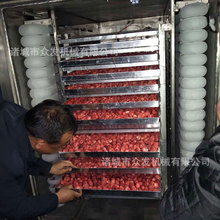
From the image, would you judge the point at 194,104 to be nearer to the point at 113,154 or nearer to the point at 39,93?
the point at 113,154

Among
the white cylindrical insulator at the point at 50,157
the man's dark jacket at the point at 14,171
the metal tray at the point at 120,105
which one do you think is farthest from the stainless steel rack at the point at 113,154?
the man's dark jacket at the point at 14,171

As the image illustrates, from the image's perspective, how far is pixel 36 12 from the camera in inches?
109

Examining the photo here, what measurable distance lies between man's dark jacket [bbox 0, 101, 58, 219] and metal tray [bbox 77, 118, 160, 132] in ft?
2.91

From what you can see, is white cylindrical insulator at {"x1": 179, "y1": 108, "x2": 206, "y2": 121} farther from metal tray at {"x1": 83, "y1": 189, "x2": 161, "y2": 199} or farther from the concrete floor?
the concrete floor

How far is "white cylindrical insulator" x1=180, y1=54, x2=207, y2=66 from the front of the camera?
8.36 feet

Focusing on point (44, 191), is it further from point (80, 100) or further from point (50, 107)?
point (50, 107)

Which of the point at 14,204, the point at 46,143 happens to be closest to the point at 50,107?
the point at 46,143

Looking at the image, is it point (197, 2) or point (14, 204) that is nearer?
point (14, 204)

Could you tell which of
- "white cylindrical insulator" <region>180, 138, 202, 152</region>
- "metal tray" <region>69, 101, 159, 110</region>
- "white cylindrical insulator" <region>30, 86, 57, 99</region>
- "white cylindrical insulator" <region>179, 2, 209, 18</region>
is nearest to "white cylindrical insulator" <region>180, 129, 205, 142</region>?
"white cylindrical insulator" <region>180, 138, 202, 152</region>

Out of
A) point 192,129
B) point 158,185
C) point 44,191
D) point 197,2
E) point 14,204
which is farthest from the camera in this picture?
point 44,191

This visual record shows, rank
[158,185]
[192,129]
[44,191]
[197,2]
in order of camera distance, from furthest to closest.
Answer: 1. [44,191]
2. [192,129]
3. [158,185]
4. [197,2]

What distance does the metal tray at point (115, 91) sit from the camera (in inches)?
98.8

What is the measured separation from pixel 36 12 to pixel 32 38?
1.38 ft

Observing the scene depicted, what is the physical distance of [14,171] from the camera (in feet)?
5.52
